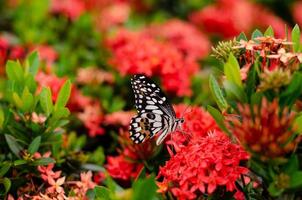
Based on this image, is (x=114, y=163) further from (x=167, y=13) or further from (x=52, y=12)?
(x=167, y=13)

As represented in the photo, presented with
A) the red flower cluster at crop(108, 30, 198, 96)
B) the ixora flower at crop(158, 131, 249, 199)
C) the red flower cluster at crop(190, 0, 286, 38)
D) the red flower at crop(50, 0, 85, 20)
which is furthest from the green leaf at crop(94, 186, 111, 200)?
the red flower cluster at crop(190, 0, 286, 38)

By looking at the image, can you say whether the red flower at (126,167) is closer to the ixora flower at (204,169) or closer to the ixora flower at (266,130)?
the ixora flower at (204,169)

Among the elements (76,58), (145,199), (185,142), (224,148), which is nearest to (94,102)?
(76,58)

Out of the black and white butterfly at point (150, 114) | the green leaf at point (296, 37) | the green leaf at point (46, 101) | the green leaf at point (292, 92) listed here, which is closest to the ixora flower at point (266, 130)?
the green leaf at point (292, 92)

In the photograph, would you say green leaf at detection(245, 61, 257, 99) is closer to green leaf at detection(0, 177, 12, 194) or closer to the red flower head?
green leaf at detection(0, 177, 12, 194)

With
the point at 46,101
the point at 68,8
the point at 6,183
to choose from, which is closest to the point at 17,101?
the point at 46,101
